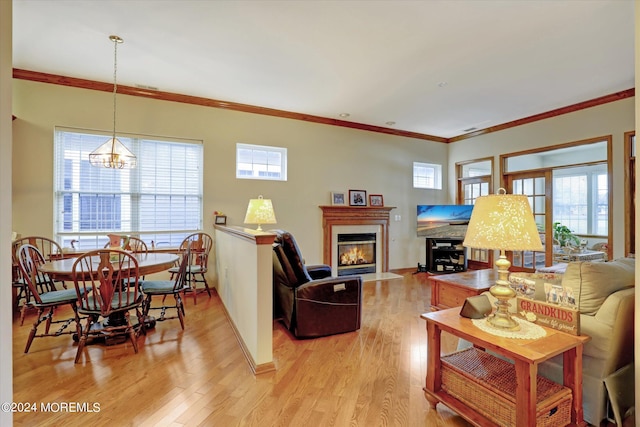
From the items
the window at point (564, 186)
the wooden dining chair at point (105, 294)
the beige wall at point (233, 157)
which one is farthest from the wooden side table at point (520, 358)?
the window at point (564, 186)

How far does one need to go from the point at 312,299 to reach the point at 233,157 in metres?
2.88

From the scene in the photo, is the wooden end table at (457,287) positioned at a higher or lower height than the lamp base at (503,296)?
lower

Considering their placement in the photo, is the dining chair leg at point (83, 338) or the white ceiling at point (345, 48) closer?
the dining chair leg at point (83, 338)

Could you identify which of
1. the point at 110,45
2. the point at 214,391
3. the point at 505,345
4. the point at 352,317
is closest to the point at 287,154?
the point at 110,45

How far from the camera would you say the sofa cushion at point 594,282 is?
1720mm

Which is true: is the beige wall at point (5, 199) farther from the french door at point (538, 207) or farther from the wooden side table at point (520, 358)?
the french door at point (538, 207)

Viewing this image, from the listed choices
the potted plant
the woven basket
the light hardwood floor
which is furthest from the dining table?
the potted plant

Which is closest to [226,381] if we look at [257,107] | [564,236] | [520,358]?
[520,358]

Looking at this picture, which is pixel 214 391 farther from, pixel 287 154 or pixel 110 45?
pixel 287 154

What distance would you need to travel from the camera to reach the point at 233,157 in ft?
15.8

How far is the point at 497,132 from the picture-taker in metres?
5.80

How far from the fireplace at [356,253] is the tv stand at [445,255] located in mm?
1085

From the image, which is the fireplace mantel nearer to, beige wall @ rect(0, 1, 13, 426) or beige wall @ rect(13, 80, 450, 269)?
beige wall @ rect(13, 80, 450, 269)

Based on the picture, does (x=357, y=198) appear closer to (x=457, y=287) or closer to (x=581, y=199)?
(x=457, y=287)
